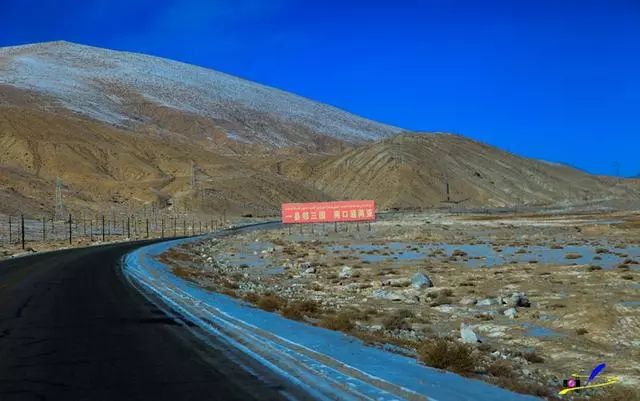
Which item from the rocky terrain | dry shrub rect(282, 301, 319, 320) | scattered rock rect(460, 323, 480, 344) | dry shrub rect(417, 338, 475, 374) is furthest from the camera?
dry shrub rect(282, 301, 319, 320)

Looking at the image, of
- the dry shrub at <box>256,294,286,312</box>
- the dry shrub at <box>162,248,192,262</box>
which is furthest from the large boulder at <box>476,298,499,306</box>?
the dry shrub at <box>162,248,192,262</box>

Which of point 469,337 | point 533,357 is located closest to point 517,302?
point 469,337

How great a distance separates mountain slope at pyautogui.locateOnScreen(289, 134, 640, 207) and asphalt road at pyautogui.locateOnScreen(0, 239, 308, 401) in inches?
4750

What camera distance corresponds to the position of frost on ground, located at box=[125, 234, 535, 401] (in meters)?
7.99

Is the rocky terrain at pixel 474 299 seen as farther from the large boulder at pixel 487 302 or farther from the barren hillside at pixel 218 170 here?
the barren hillside at pixel 218 170

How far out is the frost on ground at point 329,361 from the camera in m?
7.99

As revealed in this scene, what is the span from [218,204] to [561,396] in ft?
394

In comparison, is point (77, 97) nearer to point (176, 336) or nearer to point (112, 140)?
point (112, 140)

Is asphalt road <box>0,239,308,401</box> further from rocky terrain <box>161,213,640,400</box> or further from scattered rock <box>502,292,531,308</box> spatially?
scattered rock <box>502,292,531,308</box>

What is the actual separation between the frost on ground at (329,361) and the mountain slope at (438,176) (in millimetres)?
121105

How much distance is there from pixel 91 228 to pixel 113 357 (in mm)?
72929

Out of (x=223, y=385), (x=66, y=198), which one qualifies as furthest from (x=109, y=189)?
(x=223, y=385)

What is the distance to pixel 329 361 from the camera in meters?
9.81

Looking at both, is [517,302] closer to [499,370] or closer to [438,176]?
[499,370]
